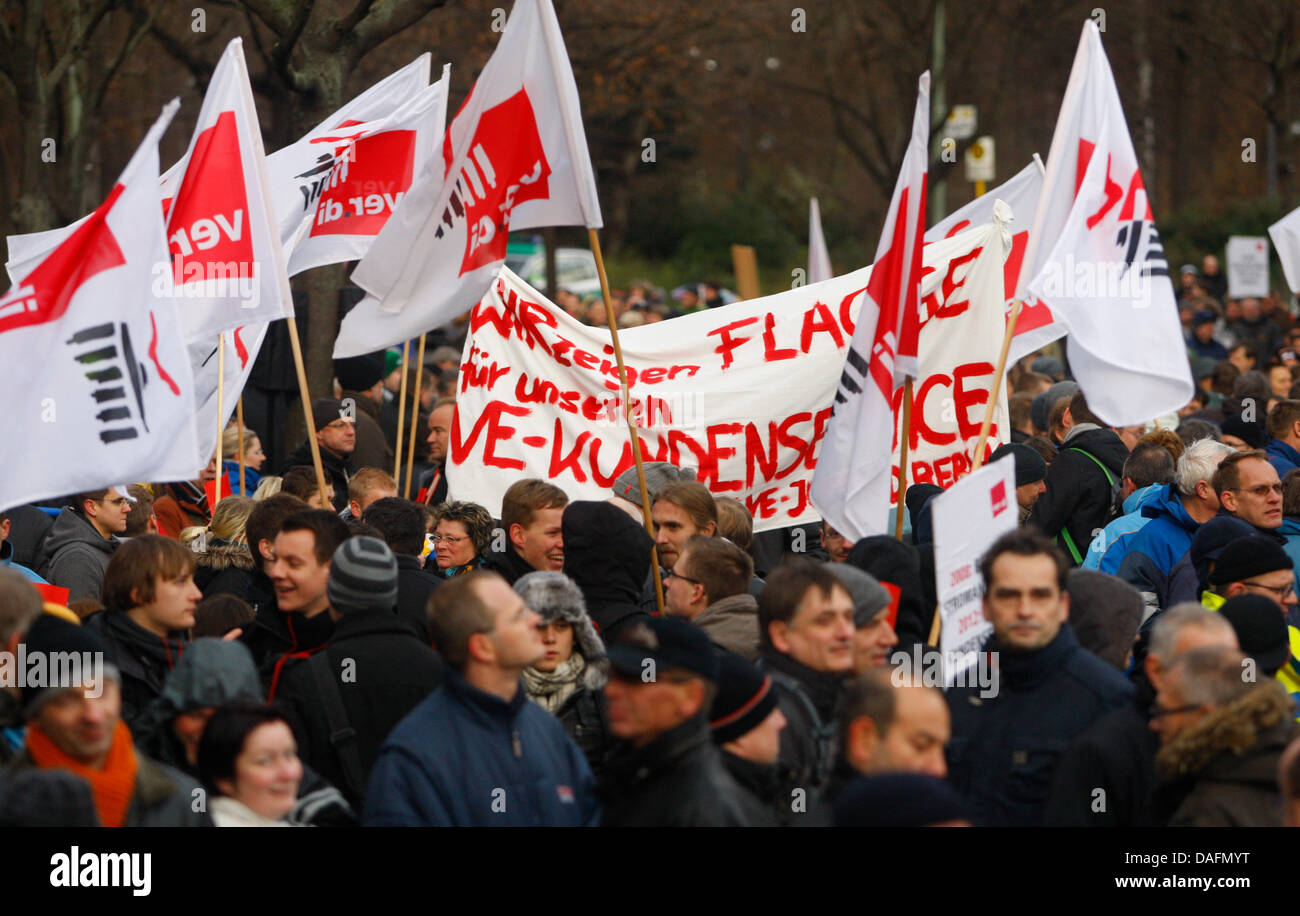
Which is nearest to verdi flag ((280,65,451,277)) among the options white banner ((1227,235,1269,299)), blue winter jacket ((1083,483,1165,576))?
blue winter jacket ((1083,483,1165,576))

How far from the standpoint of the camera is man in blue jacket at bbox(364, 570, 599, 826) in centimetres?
432

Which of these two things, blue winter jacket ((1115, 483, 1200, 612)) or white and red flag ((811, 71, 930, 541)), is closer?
white and red flag ((811, 71, 930, 541))

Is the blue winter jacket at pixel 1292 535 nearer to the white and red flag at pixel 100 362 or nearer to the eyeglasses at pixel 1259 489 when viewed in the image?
the eyeglasses at pixel 1259 489

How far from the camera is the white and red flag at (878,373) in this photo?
6309 mm

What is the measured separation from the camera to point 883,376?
6418 millimetres

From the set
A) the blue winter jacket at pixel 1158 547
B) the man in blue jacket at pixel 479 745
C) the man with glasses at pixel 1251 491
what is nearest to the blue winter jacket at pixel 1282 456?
the blue winter jacket at pixel 1158 547

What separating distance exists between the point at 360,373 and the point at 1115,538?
527 centimetres

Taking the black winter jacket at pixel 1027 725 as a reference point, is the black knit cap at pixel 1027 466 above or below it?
above

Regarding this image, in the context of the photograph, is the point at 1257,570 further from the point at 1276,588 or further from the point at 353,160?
the point at 353,160

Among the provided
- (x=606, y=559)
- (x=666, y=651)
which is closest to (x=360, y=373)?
(x=606, y=559)

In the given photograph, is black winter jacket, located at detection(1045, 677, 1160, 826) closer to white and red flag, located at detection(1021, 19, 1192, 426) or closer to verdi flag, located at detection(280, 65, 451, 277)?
white and red flag, located at detection(1021, 19, 1192, 426)

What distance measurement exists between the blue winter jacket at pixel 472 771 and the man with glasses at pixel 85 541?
299 centimetres

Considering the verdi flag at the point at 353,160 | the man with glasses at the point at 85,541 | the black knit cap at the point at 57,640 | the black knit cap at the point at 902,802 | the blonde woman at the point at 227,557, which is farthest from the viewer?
the verdi flag at the point at 353,160

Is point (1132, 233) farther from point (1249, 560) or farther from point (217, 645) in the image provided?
point (217, 645)
